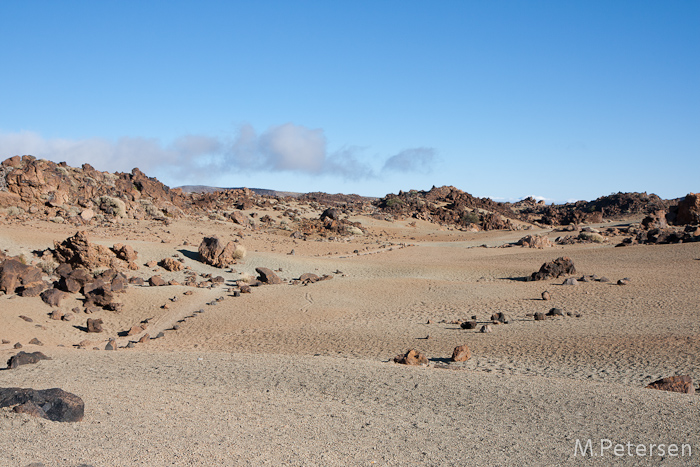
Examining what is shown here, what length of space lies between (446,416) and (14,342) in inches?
408

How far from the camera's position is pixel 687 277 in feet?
59.9

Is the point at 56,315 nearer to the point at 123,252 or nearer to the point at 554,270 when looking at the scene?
the point at 123,252

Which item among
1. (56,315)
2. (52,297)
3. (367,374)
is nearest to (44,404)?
(367,374)

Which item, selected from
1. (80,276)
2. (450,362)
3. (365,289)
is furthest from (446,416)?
(80,276)

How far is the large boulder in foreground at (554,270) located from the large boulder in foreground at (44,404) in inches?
698

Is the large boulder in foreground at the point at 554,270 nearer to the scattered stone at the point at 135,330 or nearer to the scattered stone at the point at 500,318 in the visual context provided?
the scattered stone at the point at 500,318

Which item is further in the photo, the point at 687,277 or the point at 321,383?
the point at 687,277

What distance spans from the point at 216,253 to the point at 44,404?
17.3 meters

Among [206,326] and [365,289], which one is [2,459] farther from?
[365,289]

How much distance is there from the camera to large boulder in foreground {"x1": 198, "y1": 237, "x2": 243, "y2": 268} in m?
22.7

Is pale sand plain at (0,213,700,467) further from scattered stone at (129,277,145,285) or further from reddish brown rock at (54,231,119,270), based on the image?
reddish brown rock at (54,231,119,270)

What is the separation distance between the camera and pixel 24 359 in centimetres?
872

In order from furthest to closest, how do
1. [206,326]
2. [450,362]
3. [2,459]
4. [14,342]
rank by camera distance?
[206,326], [14,342], [450,362], [2,459]

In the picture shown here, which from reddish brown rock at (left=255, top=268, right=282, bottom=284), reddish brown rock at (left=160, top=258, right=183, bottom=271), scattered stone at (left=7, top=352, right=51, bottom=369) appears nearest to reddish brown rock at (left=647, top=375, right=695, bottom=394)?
scattered stone at (left=7, top=352, right=51, bottom=369)
